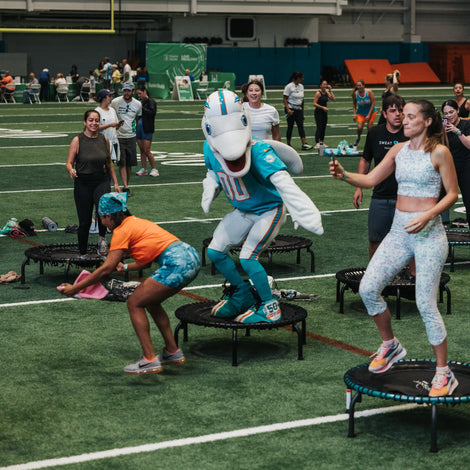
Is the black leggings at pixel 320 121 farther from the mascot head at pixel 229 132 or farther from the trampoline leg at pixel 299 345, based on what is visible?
the trampoline leg at pixel 299 345

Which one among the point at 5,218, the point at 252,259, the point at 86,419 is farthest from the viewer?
the point at 5,218

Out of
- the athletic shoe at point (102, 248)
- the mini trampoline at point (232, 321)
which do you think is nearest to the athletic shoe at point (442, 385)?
the mini trampoline at point (232, 321)

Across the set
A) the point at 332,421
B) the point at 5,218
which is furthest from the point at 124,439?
the point at 5,218

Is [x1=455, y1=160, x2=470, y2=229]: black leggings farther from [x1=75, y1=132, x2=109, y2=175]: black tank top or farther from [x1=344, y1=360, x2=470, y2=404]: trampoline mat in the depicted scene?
[x1=344, y1=360, x2=470, y2=404]: trampoline mat

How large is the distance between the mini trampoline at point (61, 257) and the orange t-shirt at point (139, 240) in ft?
11.9

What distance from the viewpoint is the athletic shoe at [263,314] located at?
8.50 metres

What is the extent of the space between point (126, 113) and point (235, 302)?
10.4 metres

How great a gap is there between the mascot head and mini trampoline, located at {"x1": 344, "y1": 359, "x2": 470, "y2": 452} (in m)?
2.21

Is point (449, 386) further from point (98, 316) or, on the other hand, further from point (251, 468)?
point (98, 316)

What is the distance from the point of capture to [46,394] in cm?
768

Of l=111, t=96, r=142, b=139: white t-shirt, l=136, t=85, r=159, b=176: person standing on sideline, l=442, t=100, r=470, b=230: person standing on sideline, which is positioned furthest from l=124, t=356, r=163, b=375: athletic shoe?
l=136, t=85, r=159, b=176: person standing on sideline

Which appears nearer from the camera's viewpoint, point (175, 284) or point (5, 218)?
point (175, 284)

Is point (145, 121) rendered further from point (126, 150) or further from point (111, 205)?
point (111, 205)

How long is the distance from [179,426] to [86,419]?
0.68 metres
